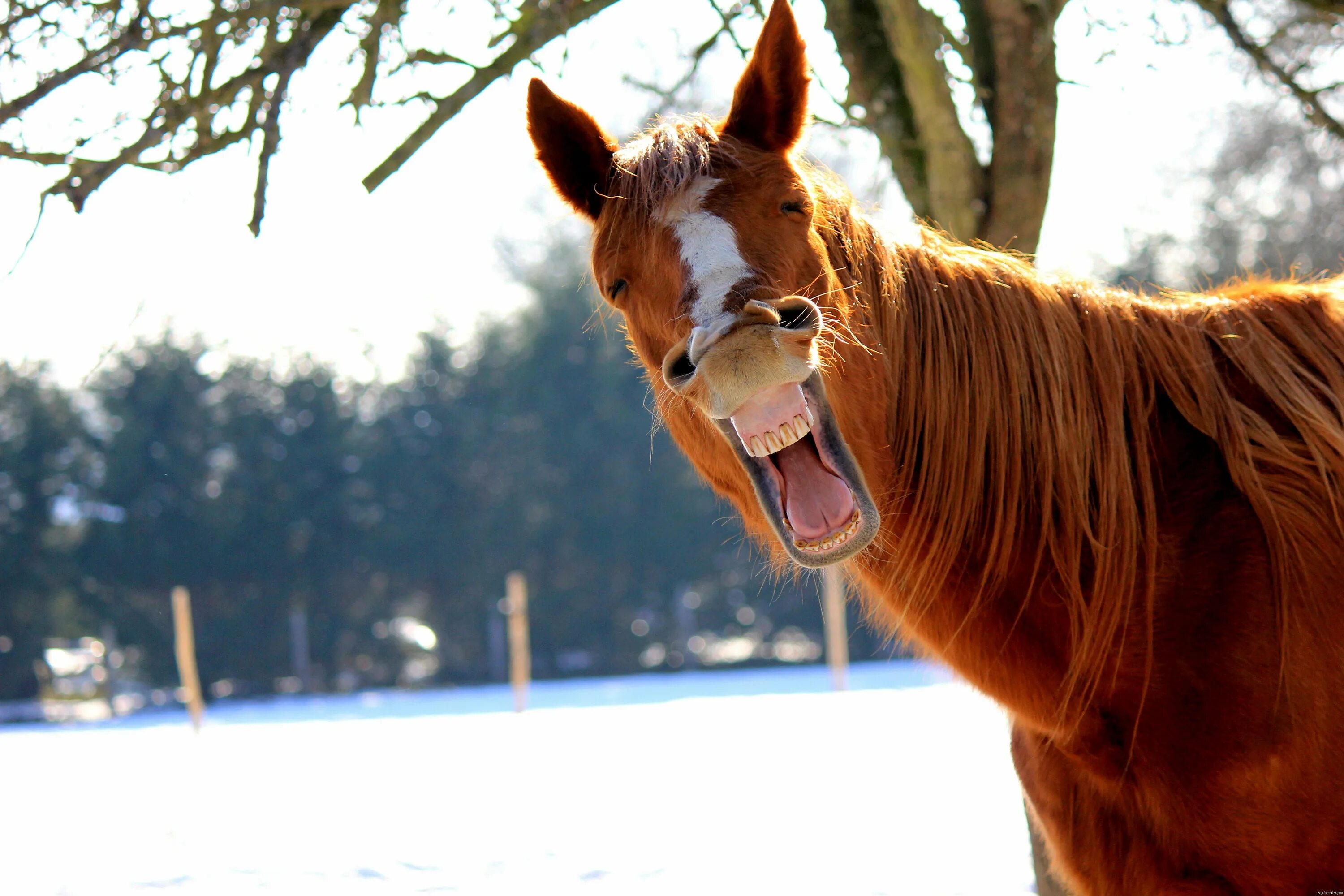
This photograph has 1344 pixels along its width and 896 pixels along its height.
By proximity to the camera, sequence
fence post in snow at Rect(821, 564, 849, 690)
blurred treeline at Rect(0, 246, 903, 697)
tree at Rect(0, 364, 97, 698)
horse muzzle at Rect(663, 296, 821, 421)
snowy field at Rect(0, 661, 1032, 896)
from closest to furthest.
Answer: horse muzzle at Rect(663, 296, 821, 421) < snowy field at Rect(0, 661, 1032, 896) < fence post in snow at Rect(821, 564, 849, 690) < tree at Rect(0, 364, 97, 698) < blurred treeline at Rect(0, 246, 903, 697)

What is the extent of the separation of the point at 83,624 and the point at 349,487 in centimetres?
382

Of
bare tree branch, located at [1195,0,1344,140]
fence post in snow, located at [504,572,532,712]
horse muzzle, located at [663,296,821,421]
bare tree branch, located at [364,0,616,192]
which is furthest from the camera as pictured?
fence post in snow, located at [504,572,532,712]

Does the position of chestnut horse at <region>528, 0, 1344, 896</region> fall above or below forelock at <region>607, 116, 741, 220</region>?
below

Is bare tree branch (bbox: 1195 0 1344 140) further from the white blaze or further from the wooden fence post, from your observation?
the wooden fence post

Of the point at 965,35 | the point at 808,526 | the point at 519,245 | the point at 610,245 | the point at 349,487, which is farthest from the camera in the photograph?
the point at 519,245

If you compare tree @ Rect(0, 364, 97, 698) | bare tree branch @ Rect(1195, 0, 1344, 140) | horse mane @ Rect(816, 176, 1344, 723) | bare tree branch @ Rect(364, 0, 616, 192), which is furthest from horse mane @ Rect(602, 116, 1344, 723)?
tree @ Rect(0, 364, 97, 698)

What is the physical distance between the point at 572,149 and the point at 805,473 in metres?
0.83

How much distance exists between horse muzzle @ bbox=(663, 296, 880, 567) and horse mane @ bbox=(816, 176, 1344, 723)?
1.00 ft

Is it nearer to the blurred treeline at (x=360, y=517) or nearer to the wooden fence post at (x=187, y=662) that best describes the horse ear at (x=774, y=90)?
the wooden fence post at (x=187, y=662)

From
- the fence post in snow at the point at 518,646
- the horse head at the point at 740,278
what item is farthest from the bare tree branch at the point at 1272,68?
the fence post in snow at the point at 518,646

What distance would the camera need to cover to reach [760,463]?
5.57ft

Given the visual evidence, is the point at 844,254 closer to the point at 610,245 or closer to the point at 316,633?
the point at 610,245

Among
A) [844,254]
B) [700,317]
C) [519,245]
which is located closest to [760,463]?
[700,317]

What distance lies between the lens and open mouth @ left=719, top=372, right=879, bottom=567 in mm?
1620
